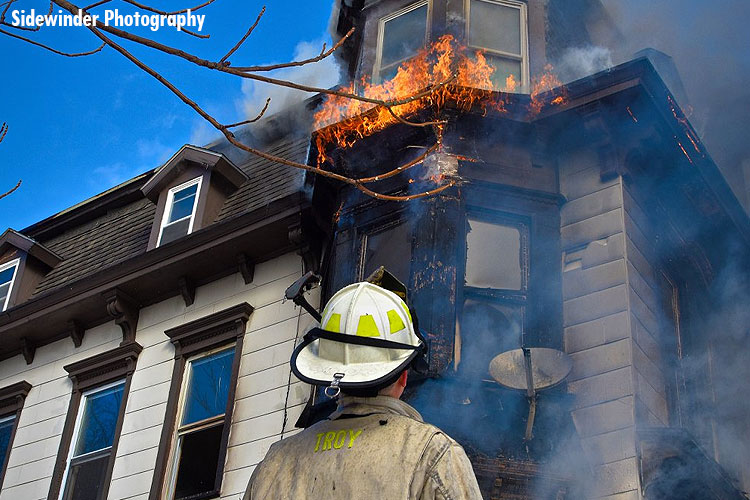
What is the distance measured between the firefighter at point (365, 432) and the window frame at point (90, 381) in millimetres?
9699

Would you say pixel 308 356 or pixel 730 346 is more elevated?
pixel 730 346

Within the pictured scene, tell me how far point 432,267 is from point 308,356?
638cm

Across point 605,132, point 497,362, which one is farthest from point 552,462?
point 605,132

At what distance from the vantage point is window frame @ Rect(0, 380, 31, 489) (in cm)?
1428

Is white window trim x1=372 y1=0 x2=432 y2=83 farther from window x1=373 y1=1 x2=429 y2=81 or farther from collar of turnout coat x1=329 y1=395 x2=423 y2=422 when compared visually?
collar of turnout coat x1=329 y1=395 x2=423 y2=422

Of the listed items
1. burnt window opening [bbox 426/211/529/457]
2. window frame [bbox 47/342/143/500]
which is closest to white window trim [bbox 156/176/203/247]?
window frame [bbox 47/342/143/500]

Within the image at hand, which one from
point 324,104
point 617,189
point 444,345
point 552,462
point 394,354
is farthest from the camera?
point 324,104

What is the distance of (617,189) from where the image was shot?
1011cm

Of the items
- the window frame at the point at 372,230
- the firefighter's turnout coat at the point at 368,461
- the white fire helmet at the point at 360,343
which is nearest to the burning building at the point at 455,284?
the window frame at the point at 372,230

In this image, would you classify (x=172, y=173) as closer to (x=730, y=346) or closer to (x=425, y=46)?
(x=425, y=46)

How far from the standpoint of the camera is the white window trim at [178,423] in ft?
38.1

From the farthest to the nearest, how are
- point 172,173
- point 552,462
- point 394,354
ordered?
point 172,173 → point 552,462 → point 394,354

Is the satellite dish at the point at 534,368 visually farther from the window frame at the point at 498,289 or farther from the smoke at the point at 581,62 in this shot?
the smoke at the point at 581,62

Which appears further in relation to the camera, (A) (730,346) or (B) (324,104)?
(B) (324,104)
